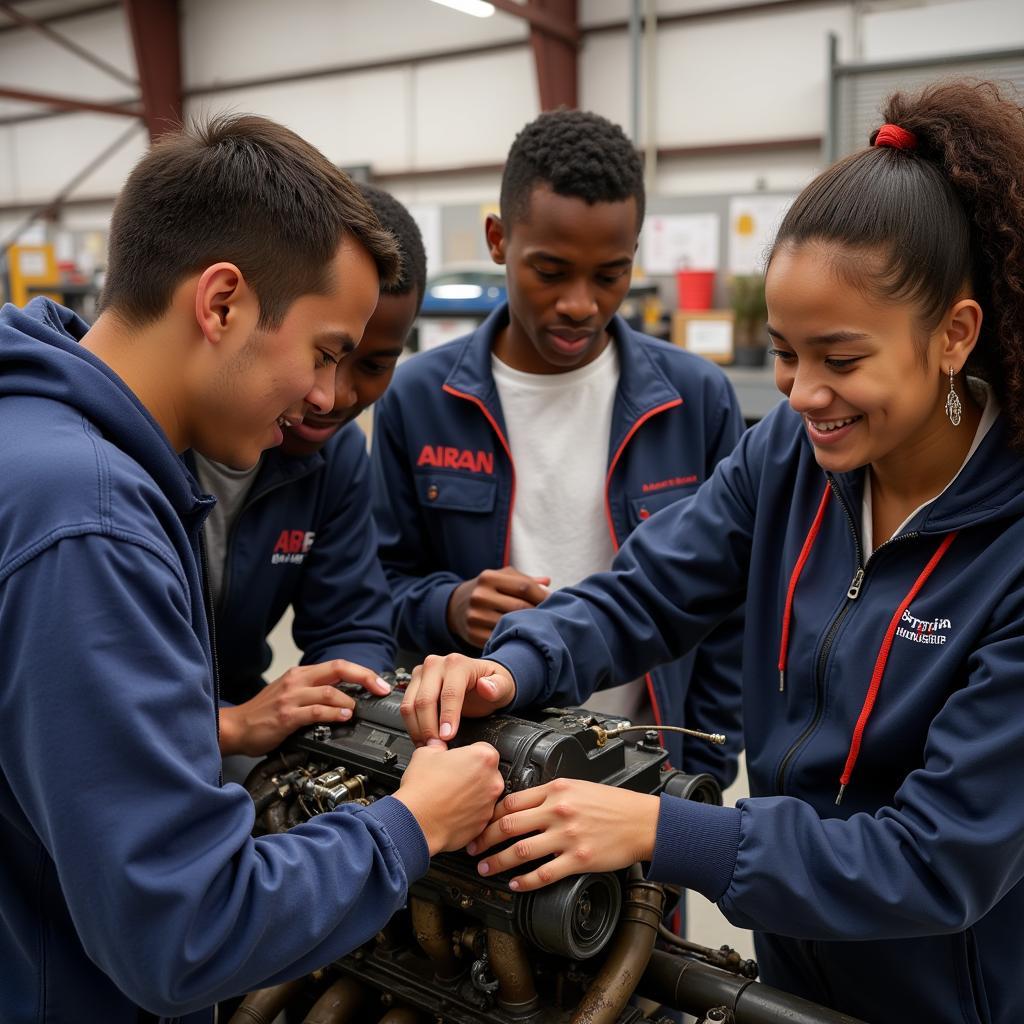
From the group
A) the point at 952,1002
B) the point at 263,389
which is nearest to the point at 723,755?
the point at 952,1002

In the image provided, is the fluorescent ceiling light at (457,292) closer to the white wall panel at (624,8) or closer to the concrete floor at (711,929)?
the white wall panel at (624,8)

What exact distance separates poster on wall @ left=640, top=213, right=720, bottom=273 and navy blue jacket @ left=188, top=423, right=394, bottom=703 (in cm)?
408

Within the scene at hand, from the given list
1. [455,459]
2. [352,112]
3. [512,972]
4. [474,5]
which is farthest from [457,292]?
[512,972]

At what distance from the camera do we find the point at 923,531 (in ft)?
3.23

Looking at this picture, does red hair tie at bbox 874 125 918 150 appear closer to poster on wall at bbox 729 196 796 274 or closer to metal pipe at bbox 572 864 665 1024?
metal pipe at bbox 572 864 665 1024

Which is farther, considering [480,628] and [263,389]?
[480,628]

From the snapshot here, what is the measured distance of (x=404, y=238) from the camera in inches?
58.1

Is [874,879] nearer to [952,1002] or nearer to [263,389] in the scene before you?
[952,1002]

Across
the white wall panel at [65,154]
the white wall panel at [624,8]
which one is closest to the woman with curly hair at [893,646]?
the white wall panel at [624,8]

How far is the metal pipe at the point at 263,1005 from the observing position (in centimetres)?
105

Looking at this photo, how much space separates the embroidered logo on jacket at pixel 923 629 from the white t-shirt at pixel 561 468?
67 cm

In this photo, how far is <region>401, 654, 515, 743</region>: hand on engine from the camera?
3.36 ft

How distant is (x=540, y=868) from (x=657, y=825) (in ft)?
0.43

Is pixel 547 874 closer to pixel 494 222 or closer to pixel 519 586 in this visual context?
pixel 519 586
